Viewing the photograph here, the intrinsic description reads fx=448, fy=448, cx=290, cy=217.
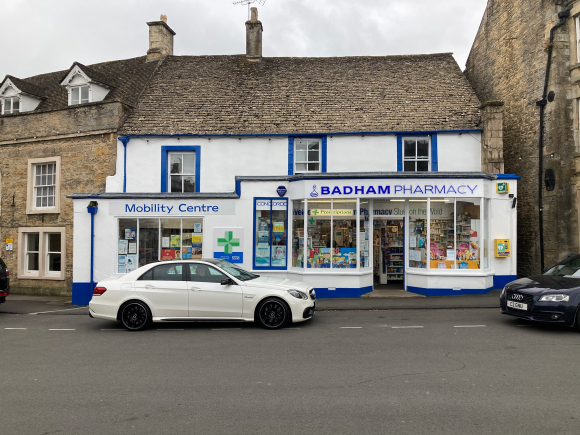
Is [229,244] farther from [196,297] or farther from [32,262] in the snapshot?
[32,262]

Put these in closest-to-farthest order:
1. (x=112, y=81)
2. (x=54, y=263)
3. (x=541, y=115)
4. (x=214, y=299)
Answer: (x=214, y=299) < (x=541, y=115) < (x=54, y=263) < (x=112, y=81)

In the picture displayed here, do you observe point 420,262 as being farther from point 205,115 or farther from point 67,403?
point 67,403

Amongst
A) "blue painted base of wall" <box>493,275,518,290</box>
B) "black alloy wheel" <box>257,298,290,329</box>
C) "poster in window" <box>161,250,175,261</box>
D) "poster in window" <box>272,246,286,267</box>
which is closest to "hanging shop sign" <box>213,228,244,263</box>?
"poster in window" <box>272,246,286,267</box>

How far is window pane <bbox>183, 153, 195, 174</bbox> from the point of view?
16.5 meters

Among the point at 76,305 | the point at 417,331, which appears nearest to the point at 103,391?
the point at 417,331

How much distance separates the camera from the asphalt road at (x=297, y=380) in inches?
179

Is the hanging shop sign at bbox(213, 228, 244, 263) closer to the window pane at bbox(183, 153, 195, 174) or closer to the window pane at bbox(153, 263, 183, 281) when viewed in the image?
the window pane at bbox(183, 153, 195, 174)

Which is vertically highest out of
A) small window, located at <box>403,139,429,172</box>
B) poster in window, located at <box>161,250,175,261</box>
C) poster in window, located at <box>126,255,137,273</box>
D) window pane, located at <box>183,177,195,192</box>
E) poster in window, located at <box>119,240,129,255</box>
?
small window, located at <box>403,139,429,172</box>

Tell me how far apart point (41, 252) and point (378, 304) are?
44.0 feet

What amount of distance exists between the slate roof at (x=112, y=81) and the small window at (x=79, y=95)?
50 centimetres

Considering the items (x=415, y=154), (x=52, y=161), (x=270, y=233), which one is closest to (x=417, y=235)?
(x=415, y=154)

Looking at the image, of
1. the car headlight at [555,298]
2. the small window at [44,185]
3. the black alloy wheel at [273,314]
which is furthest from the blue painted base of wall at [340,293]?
the small window at [44,185]

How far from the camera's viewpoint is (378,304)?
489 inches

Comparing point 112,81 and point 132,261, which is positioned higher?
point 112,81
